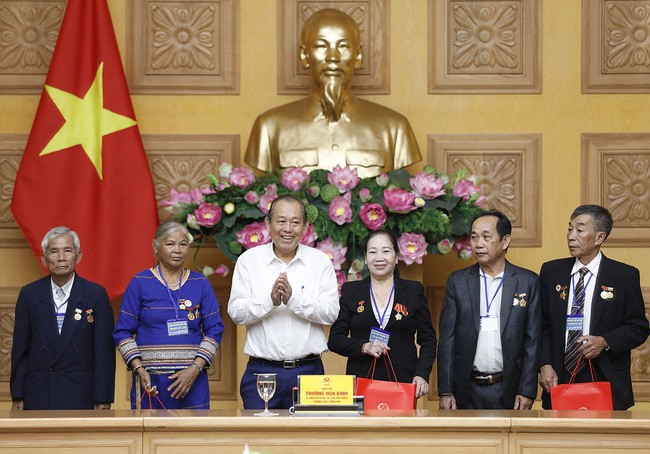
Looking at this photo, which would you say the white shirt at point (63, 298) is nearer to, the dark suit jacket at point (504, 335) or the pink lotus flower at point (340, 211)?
the pink lotus flower at point (340, 211)

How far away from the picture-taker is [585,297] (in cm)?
412

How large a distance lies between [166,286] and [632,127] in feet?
9.24

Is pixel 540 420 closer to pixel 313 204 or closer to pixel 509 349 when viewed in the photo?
pixel 509 349

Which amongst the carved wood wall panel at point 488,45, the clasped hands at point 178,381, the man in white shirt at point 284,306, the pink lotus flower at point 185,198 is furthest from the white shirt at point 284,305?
the carved wood wall panel at point 488,45

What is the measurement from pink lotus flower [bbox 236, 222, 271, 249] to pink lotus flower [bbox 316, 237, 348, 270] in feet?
0.78

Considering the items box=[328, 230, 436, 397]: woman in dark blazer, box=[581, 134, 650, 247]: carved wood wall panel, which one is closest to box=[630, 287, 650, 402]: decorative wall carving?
box=[581, 134, 650, 247]: carved wood wall panel

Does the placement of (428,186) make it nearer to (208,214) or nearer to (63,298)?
(208,214)

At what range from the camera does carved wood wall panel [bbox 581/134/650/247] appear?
5684 millimetres

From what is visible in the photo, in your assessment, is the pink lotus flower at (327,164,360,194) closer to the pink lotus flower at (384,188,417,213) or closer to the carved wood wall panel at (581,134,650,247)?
the pink lotus flower at (384,188,417,213)

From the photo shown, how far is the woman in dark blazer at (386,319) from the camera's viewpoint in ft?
13.0

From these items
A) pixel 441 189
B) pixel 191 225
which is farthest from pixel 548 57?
pixel 191 225

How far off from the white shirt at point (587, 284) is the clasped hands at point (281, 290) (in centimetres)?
110

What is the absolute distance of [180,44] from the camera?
5.74 m

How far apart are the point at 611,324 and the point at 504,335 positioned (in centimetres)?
41
